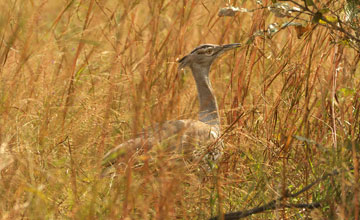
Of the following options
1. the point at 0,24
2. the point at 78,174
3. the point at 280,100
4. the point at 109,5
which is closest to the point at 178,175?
the point at 78,174

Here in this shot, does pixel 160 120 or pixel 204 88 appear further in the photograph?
pixel 204 88

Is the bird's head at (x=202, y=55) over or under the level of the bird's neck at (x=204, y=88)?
over

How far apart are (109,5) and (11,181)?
1.83 metres

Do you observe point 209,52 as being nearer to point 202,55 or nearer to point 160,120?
point 202,55

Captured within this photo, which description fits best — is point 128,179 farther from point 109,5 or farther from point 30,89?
point 109,5

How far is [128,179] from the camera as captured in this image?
182 centimetres

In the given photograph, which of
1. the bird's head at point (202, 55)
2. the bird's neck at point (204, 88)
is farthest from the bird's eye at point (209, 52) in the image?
the bird's neck at point (204, 88)

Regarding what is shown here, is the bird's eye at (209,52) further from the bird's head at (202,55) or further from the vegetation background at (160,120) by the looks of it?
the vegetation background at (160,120)

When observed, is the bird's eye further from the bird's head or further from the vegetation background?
the vegetation background

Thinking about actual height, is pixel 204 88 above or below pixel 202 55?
below

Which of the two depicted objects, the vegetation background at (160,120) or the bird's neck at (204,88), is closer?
the vegetation background at (160,120)

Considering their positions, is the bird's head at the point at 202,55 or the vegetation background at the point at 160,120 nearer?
the vegetation background at the point at 160,120

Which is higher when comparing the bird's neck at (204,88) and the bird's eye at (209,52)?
the bird's eye at (209,52)

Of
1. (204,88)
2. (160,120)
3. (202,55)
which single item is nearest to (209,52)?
(202,55)
